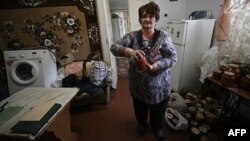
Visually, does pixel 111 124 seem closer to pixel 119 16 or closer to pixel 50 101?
pixel 50 101

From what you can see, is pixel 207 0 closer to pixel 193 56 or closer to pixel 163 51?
pixel 193 56

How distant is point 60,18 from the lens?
2.74 meters

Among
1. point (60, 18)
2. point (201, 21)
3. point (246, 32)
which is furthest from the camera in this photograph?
point (60, 18)

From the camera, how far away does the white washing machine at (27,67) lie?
2412 millimetres

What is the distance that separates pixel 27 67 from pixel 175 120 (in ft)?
7.60

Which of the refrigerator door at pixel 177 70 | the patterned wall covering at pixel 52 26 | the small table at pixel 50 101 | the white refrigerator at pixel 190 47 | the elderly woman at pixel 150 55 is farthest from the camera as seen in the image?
the patterned wall covering at pixel 52 26

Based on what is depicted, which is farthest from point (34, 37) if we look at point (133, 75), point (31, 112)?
point (133, 75)

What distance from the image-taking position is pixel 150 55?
134 centimetres

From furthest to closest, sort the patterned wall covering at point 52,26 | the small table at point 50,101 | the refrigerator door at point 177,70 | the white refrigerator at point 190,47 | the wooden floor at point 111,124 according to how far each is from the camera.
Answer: the patterned wall covering at point 52,26 < the refrigerator door at point 177,70 < the white refrigerator at point 190,47 < the wooden floor at point 111,124 < the small table at point 50,101

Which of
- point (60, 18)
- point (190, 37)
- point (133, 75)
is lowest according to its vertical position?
point (133, 75)

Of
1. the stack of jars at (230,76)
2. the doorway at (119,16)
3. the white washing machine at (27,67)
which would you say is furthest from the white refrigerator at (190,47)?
the doorway at (119,16)

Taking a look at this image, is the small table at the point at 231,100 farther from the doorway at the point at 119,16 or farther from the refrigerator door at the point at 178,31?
the doorway at the point at 119,16

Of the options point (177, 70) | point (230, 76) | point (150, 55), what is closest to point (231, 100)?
point (230, 76)

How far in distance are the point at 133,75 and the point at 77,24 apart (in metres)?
1.81
